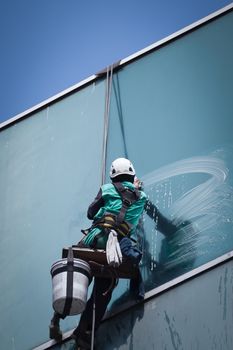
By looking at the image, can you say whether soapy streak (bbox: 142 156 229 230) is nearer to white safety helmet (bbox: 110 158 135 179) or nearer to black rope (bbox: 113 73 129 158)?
white safety helmet (bbox: 110 158 135 179)

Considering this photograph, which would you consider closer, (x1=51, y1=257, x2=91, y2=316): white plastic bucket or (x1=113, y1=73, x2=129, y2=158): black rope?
(x1=51, y1=257, x2=91, y2=316): white plastic bucket

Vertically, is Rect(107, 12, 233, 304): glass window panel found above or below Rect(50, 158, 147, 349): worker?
above

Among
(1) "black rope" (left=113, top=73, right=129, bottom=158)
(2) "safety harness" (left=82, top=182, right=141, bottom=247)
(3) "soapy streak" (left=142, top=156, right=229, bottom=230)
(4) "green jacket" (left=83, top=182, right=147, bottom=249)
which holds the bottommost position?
(2) "safety harness" (left=82, top=182, right=141, bottom=247)

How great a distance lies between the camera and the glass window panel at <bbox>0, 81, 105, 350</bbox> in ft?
26.8

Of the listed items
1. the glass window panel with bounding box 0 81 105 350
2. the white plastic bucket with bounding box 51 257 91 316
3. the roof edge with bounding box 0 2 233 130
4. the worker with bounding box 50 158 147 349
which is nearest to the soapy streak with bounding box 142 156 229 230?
the worker with bounding box 50 158 147 349

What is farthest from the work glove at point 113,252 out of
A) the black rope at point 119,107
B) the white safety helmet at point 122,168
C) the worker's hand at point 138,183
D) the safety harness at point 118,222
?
the black rope at point 119,107

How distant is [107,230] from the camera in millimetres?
7219

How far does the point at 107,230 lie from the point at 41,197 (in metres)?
2.02

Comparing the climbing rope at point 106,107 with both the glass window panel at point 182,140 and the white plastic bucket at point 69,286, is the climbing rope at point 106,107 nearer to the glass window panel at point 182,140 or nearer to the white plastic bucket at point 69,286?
the glass window panel at point 182,140

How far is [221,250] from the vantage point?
24.5 ft

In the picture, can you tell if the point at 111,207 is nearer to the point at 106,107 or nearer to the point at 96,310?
the point at 96,310

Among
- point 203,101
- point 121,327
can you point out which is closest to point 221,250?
point 121,327

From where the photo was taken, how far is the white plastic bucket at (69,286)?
665 centimetres

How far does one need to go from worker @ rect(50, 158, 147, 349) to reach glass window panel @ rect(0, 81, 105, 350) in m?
0.53
